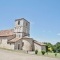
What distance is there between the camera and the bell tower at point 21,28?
174ft

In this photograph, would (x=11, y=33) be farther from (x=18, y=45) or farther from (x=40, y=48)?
(x=40, y=48)

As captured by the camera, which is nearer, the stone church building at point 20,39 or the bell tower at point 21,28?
the stone church building at point 20,39

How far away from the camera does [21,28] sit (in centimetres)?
5341

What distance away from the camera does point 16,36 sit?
5391 centimetres

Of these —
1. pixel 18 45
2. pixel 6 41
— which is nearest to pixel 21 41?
pixel 18 45

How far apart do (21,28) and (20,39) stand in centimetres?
488

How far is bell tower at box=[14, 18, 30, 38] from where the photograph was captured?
53.2 m

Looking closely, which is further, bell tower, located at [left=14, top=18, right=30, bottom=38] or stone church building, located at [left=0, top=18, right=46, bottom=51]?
bell tower, located at [left=14, top=18, right=30, bottom=38]

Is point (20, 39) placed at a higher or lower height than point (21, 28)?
lower

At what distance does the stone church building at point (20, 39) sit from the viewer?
4972cm

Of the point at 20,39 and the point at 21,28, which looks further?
the point at 21,28

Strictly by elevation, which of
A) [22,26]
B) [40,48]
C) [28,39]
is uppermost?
[22,26]

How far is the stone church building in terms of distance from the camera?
49.7m

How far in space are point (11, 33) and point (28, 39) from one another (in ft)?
25.6
